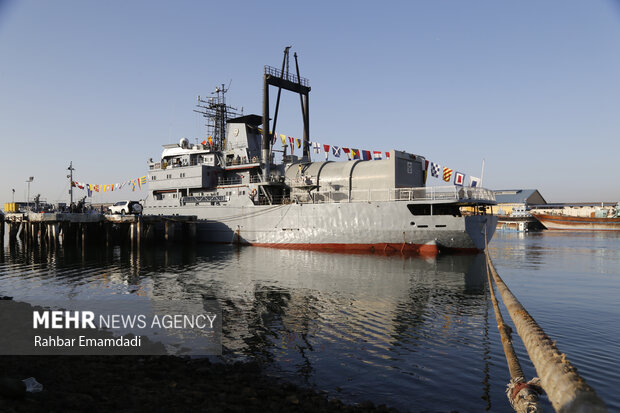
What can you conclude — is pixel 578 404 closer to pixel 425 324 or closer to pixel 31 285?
pixel 425 324

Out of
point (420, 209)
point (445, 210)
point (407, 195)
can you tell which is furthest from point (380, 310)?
point (445, 210)

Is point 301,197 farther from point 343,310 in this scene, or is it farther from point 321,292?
point 343,310

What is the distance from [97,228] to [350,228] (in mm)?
29651

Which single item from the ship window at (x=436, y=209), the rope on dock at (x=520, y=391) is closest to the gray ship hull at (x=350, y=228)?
the ship window at (x=436, y=209)

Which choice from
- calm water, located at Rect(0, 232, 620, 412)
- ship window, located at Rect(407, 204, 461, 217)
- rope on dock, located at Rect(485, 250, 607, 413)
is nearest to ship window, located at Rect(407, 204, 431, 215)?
ship window, located at Rect(407, 204, 461, 217)

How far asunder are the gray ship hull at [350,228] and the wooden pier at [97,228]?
4544 millimetres

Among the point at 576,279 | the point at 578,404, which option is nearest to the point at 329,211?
the point at 576,279

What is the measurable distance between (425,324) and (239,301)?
7.36 meters

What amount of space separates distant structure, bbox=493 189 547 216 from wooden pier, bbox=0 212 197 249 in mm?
89420

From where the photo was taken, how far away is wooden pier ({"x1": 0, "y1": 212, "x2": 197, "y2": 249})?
39906 mm

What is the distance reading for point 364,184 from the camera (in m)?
34.8

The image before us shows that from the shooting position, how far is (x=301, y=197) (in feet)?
123

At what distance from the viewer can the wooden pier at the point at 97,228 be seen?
39906 mm

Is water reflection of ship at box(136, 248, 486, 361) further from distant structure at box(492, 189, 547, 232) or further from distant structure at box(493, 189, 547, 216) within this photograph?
distant structure at box(493, 189, 547, 216)
